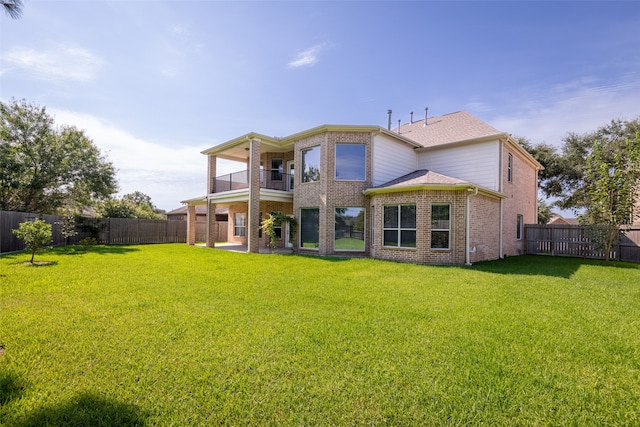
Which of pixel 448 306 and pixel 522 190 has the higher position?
pixel 522 190

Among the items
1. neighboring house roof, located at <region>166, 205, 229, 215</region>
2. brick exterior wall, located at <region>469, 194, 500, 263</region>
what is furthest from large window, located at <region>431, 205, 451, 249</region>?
neighboring house roof, located at <region>166, 205, 229, 215</region>

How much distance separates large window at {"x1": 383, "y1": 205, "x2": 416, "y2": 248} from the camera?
11570mm

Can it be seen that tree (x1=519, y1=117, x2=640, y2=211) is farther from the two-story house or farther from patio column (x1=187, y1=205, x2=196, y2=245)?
patio column (x1=187, y1=205, x2=196, y2=245)

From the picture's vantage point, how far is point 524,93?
1279cm

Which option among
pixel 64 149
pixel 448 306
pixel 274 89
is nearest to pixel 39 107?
pixel 64 149

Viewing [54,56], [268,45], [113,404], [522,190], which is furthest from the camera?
[522,190]

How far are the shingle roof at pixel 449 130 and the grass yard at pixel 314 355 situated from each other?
957 centimetres

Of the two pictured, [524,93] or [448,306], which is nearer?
[448,306]

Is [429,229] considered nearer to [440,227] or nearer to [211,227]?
[440,227]

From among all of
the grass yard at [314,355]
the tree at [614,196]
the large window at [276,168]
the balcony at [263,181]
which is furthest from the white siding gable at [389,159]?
the grass yard at [314,355]

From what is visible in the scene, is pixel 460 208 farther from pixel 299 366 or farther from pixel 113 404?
pixel 113 404

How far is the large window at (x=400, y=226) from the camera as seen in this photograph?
456 inches

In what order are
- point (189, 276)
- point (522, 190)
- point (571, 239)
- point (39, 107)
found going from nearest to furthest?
point (189, 276)
point (571, 239)
point (522, 190)
point (39, 107)

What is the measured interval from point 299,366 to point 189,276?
5.77 meters
